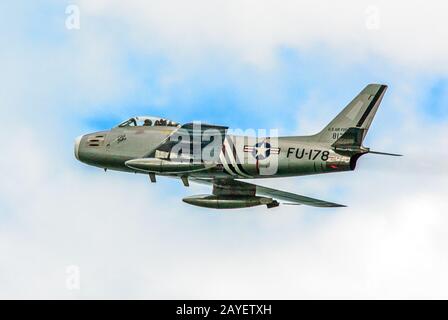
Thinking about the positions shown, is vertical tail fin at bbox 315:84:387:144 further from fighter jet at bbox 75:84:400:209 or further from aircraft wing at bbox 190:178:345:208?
aircraft wing at bbox 190:178:345:208

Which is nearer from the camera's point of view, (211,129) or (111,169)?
(211,129)

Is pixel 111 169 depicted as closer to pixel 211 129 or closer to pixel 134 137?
pixel 134 137

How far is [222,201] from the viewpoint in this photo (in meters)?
68.4

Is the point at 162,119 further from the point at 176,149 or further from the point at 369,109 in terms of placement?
the point at 369,109

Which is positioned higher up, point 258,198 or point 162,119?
point 162,119

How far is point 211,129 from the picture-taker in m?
64.4

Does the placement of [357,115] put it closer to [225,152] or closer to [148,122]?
[225,152]

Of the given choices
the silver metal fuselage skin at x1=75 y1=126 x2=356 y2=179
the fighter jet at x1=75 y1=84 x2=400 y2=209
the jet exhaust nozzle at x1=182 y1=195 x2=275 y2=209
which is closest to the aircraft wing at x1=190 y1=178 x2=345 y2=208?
the fighter jet at x1=75 y1=84 x2=400 y2=209

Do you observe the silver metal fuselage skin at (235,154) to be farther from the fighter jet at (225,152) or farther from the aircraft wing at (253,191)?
the aircraft wing at (253,191)

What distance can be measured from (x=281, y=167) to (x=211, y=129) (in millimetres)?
4354

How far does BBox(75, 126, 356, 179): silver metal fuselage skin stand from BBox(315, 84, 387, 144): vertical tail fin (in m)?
0.91

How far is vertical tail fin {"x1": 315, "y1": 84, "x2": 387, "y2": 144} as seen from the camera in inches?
2542

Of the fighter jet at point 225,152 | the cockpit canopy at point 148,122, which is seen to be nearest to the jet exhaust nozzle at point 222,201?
the fighter jet at point 225,152

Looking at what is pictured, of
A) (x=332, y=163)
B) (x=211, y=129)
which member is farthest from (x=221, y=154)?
(x=332, y=163)
